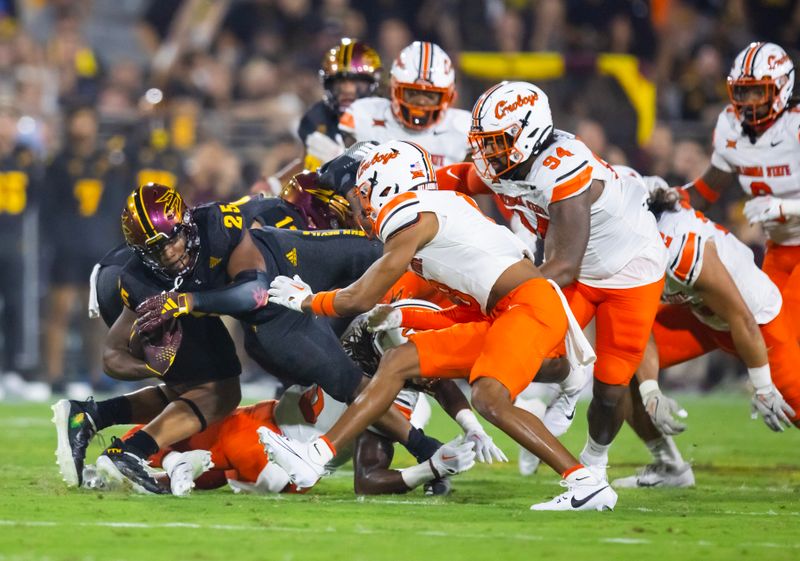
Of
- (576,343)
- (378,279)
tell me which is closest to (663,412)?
(576,343)

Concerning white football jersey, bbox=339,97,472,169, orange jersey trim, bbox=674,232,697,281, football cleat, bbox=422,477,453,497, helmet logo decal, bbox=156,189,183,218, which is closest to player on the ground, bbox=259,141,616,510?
helmet logo decal, bbox=156,189,183,218

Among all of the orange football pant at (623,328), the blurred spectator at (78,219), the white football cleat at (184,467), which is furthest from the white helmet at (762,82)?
the blurred spectator at (78,219)

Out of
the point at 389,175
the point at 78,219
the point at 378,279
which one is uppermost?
the point at 389,175

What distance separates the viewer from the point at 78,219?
A: 1316 cm

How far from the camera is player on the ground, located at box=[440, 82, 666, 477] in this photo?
6.75 m

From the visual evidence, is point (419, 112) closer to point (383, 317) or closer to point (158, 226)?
point (383, 317)

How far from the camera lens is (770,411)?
748 centimetres

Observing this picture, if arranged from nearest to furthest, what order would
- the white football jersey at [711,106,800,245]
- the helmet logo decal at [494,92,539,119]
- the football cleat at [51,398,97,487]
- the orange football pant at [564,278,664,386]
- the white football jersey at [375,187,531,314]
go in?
the white football jersey at [375,187,531,314] < the football cleat at [51,398,97,487] < the helmet logo decal at [494,92,539,119] < the orange football pant at [564,278,664,386] < the white football jersey at [711,106,800,245]

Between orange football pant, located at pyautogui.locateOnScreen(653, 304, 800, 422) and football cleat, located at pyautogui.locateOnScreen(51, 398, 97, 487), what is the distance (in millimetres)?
3296

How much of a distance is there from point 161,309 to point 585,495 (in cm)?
211

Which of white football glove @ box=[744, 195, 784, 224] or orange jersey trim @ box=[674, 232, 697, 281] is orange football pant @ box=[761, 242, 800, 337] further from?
orange jersey trim @ box=[674, 232, 697, 281]

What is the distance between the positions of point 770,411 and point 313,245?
8.69ft

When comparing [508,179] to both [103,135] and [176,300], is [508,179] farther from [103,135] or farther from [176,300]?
[103,135]

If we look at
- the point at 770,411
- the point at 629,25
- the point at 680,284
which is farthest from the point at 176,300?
the point at 629,25
